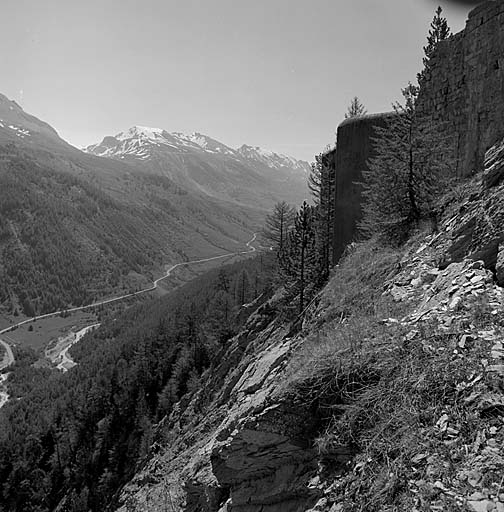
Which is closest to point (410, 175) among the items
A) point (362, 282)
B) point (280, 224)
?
point (362, 282)

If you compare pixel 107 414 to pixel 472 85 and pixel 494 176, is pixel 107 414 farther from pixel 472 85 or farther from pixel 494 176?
pixel 494 176

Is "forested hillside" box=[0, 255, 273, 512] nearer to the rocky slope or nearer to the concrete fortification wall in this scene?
the concrete fortification wall

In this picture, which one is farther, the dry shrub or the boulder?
the dry shrub

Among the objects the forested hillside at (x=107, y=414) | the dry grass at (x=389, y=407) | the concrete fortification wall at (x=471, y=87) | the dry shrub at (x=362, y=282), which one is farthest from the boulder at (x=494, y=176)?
the forested hillside at (x=107, y=414)

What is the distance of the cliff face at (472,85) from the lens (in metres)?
15.2

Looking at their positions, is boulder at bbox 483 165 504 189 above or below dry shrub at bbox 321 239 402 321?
above

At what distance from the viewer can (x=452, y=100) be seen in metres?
18.0

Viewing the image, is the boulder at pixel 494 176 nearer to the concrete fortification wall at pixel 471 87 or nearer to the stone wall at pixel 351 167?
the concrete fortification wall at pixel 471 87

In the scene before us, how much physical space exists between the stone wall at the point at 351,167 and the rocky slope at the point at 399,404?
12.1m

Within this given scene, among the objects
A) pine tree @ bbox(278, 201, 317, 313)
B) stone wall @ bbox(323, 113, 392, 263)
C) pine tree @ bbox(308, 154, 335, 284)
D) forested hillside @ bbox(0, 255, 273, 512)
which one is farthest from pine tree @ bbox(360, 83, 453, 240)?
forested hillside @ bbox(0, 255, 273, 512)

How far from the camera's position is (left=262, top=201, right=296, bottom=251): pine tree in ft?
129

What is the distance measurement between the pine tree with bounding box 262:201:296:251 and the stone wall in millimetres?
14100

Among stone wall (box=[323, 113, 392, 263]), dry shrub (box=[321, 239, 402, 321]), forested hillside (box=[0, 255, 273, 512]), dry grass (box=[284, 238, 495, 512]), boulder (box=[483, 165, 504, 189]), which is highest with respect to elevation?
stone wall (box=[323, 113, 392, 263])

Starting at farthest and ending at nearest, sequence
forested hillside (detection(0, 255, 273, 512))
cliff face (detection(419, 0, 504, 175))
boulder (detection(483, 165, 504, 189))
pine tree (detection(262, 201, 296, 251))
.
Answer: forested hillside (detection(0, 255, 273, 512)) → pine tree (detection(262, 201, 296, 251)) → cliff face (detection(419, 0, 504, 175)) → boulder (detection(483, 165, 504, 189))
